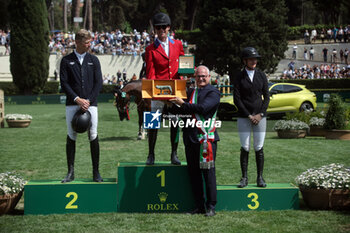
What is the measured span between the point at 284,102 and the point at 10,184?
16334 millimetres

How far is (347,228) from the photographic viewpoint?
567cm

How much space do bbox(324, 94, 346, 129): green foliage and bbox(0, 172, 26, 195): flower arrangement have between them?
10.2 metres

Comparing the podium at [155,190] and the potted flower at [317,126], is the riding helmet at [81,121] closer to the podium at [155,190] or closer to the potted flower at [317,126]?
the podium at [155,190]

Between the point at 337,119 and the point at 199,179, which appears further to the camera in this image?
the point at 337,119

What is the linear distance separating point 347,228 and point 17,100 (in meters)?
33.2

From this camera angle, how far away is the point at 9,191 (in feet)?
21.0

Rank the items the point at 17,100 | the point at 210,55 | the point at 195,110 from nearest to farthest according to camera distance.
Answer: the point at 195,110 < the point at 17,100 < the point at 210,55

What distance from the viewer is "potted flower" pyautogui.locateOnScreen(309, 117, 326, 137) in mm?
15211

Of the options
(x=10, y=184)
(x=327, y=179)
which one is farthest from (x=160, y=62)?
(x=327, y=179)

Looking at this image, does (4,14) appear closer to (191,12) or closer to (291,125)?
(191,12)

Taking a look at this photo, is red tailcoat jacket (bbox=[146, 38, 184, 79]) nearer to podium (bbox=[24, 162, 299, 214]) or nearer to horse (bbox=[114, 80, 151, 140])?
podium (bbox=[24, 162, 299, 214])

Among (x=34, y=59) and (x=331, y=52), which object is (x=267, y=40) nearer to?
(x=331, y=52)

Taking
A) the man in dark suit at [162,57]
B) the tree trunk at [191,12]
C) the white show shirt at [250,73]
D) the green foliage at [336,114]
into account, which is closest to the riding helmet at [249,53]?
the white show shirt at [250,73]

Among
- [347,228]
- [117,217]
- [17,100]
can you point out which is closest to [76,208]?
[117,217]
